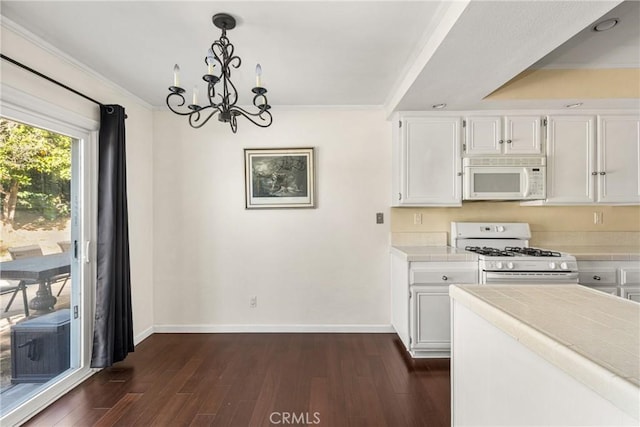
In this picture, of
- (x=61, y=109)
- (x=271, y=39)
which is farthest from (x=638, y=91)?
(x=61, y=109)

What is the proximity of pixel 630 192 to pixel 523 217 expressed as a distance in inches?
34.4

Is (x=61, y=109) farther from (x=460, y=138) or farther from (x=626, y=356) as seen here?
(x=460, y=138)

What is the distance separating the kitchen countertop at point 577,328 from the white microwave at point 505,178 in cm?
171

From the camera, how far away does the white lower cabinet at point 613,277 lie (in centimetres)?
252

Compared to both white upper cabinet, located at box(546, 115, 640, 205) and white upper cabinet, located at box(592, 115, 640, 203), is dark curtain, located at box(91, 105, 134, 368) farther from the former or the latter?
white upper cabinet, located at box(592, 115, 640, 203)

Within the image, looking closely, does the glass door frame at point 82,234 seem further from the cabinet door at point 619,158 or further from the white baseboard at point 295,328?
the cabinet door at point 619,158

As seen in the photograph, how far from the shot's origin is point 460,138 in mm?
2887

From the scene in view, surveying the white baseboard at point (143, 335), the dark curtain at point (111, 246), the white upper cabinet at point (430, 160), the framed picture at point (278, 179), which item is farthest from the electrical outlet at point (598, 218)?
the white baseboard at point (143, 335)

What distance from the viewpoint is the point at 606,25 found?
1.88m

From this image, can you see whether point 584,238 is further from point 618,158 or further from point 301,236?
point 301,236

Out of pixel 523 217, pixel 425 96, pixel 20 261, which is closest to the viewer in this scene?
pixel 20 261

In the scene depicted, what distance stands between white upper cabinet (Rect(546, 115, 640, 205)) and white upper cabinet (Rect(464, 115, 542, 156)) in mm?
149

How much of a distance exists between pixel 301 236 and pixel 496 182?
201 centimetres

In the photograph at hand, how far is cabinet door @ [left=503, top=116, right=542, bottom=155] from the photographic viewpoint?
2.84 meters
